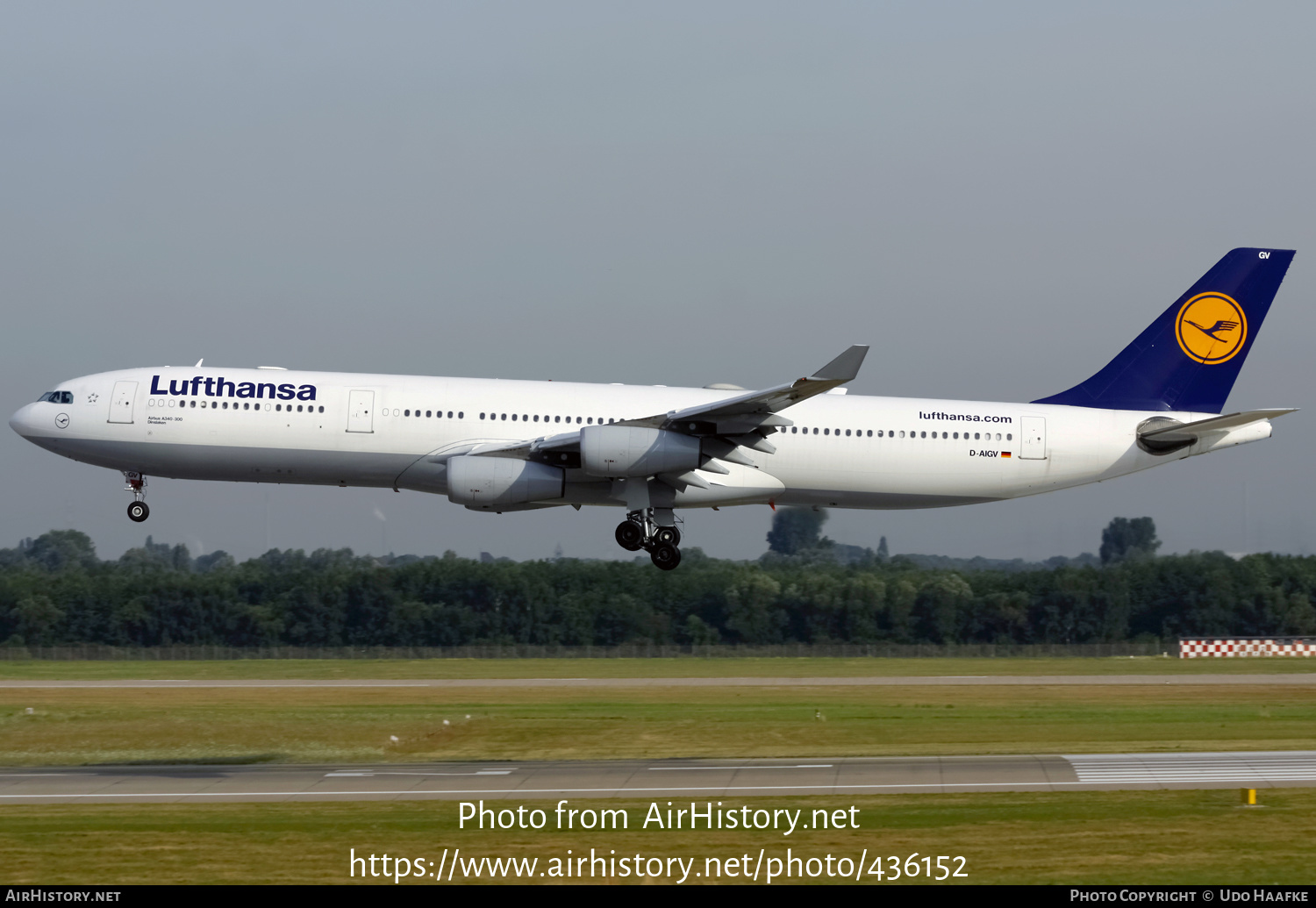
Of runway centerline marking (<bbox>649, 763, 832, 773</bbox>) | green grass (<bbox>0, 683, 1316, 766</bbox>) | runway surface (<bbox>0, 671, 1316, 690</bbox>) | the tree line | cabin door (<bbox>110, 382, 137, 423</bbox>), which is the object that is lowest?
runway centerline marking (<bbox>649, 763, 832, 773</bbox>)

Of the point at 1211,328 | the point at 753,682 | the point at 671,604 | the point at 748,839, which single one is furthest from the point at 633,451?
the point at 671,604

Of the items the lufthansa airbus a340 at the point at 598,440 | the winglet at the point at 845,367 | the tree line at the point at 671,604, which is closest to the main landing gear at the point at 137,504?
the lufthansa airbus a340 at the point at 598,440

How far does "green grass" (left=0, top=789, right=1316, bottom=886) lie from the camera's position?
23.4 m

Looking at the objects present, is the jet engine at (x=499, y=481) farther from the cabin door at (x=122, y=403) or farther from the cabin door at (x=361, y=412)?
the cabin door at (x=122, y=403)

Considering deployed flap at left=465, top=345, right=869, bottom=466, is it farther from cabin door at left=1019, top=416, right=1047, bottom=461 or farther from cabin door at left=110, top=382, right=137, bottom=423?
cabin door at left=110, top=382, right=137, bottom=423

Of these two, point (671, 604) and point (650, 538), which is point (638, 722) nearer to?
point (650, 538)

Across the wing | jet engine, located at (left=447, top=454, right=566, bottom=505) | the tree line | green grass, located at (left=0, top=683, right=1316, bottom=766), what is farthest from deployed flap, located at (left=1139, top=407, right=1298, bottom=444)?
the tree line

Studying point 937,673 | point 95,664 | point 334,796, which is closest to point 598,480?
point 334,796

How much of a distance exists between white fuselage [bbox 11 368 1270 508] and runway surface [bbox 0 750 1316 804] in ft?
24.6

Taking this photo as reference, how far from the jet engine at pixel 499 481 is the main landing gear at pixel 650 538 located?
7.81 feet

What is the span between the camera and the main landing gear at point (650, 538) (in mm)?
39125

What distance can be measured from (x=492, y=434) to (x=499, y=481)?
6.06ft

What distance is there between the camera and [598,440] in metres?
36.4
